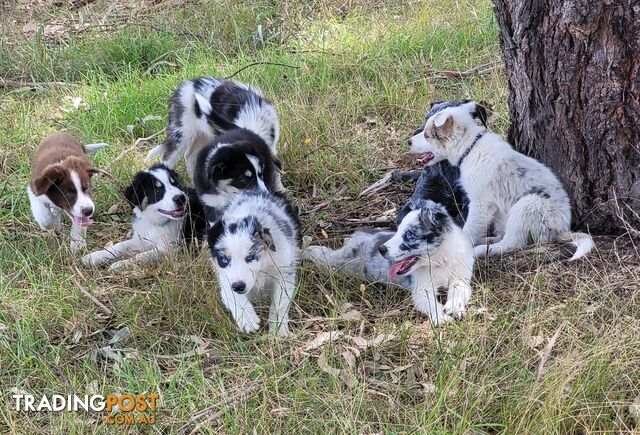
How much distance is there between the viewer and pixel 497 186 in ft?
16.7

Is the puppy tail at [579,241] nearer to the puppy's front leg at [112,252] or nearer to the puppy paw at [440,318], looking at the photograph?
the puppy paw at [440,318]

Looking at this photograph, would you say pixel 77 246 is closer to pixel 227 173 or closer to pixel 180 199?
pixel 180 199

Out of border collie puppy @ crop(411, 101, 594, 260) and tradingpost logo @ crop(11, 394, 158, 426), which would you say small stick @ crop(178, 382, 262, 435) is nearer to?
tradingpost logo @ crop(11, 394, 158, 426)

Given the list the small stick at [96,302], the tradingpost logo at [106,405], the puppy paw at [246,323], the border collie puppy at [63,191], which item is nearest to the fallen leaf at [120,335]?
the small stick at [96,302]

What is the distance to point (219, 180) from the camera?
5398 millimetres

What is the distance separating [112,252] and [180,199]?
1.92ft

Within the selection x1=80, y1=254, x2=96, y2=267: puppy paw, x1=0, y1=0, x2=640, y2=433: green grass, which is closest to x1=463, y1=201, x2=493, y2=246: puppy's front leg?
x1=0, y1=0, x2=640, y2=433: green grass

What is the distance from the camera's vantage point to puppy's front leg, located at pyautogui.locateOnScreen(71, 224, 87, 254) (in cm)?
530

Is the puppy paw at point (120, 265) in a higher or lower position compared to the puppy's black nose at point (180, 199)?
lower

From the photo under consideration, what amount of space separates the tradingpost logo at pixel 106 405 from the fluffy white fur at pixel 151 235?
1442 millimetres

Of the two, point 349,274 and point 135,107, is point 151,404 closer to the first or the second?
point 349,274

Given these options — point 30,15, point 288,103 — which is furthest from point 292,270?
point 30,15

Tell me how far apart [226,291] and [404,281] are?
1.06 meters

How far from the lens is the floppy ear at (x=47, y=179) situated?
Answer: 5348mm
